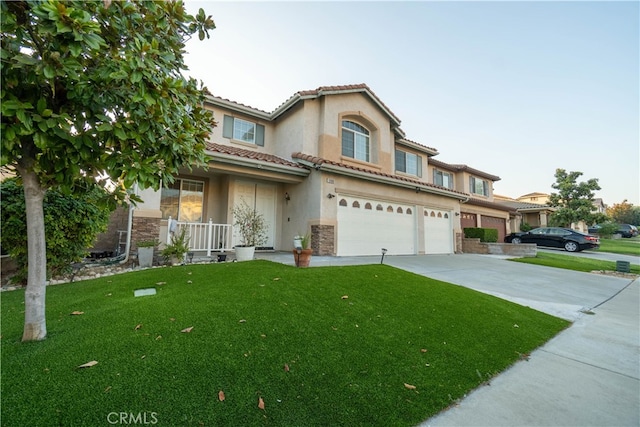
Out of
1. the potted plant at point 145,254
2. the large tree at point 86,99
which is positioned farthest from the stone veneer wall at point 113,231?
the large tree at point 86,99

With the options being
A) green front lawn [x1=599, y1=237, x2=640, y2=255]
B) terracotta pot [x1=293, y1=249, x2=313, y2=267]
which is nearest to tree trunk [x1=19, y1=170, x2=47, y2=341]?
terracotta pot [x1=293, y1=249, x2=313, y2=267]

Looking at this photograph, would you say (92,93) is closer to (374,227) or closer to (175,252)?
(175,252)

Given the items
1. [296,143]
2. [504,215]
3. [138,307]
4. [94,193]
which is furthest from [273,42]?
[504,215]

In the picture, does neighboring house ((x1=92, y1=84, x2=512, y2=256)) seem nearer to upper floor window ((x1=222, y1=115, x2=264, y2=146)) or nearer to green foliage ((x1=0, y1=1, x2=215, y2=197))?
upper floor window ((x1=222, y1=115, x2=264, y2=146))

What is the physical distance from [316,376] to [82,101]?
11.7ft

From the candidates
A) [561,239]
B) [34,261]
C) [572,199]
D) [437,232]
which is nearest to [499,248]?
[437,232]

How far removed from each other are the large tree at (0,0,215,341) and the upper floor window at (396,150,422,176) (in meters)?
14.5

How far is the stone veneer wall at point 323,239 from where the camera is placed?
374 inches

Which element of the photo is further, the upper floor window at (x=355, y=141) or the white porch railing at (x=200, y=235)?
the upper floor window at (x=355, y=141)

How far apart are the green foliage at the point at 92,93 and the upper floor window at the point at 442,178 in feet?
65.3

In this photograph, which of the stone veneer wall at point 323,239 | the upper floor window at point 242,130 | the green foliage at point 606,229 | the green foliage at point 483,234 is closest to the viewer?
the stone veneer wall at point 323,239

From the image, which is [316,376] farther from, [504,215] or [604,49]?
[504,215]

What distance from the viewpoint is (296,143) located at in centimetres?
1144

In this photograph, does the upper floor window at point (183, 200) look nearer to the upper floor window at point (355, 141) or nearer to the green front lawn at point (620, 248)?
the upper floor window at point (355, 141)
